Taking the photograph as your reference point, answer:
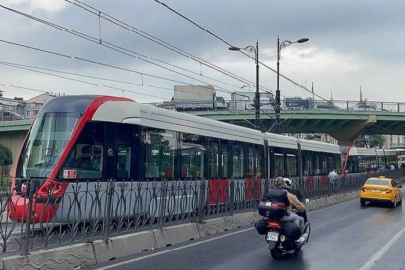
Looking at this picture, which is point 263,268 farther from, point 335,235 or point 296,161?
point 296,161

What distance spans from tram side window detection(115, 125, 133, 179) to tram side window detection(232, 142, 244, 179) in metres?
7.32

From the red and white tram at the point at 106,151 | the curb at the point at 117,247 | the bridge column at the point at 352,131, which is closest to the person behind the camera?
the curb at the point at 117,247

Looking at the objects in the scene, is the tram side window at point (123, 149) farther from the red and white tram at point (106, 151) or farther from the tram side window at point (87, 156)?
the tram side window at point (87, 156)

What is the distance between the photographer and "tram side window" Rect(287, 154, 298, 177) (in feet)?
89.1

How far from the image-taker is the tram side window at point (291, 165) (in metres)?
27.2

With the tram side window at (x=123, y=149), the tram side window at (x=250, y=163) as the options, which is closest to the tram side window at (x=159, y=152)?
the tram side window at (x=123, y=149)

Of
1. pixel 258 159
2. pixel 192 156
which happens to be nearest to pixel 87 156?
pixel 192 156

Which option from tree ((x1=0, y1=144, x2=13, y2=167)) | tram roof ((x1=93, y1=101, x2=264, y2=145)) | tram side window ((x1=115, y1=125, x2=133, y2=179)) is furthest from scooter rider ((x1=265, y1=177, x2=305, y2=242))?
tree ((x1=0, y1=144, x2=13, y2=167))

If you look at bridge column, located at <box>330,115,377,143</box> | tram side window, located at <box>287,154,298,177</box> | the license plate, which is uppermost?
bridge column, located at <box>330,115,377,143</box>

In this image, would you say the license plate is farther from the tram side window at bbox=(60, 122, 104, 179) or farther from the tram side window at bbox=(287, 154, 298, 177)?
the tram side window at bbox=(287, 154, 298, 177)

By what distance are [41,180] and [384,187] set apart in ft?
58.3

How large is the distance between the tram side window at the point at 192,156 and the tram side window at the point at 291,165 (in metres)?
10.4

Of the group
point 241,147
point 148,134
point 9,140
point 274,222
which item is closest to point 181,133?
point 148,134

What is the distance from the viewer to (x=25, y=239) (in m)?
7.66
